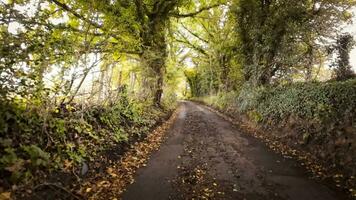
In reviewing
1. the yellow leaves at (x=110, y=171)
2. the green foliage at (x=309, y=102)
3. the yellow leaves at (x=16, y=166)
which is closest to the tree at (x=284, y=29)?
the green foliage at (x=309, y=102)

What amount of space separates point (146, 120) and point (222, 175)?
19.9 feet

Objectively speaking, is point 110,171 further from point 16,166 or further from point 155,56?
point 155,56

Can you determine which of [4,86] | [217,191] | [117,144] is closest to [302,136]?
[217,191]

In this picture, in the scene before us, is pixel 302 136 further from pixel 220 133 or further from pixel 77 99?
pixel 77 99

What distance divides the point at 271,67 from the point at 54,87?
38.6ft

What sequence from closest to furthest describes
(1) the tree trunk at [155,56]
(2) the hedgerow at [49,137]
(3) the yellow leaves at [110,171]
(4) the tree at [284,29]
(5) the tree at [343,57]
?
(2) the hedgerow at [49,137] → (3) the yellow leaves at [110,171] → (5) the tree at [343,57] → (4) the tree at [284,29] → (1) the tree trunk at [155,56]

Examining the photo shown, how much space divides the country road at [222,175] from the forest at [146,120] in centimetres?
3

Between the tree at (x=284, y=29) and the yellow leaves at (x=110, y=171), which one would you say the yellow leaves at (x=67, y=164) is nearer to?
the yellow leaves at (x=110, y=171)

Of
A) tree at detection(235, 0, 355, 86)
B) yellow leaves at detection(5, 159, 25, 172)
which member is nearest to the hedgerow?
yellow leaves at detection(5, 159, 25, 172)

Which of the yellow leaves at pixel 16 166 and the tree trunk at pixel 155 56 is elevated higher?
the tree trunk at pixel 155 56

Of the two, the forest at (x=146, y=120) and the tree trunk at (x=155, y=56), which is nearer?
the forest at (x=146, y=120)

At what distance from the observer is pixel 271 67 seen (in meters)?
14.0

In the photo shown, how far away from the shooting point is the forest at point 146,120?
4.64 m

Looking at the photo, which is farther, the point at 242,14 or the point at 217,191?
the point at 242,14
